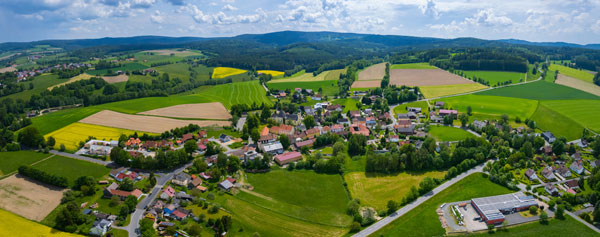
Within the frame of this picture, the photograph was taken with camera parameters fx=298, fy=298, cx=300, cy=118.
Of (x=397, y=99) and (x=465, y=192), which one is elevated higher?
(x=397, y=99)

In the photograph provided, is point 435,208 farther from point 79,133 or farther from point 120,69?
point 120,69

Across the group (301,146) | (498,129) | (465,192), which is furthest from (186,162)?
(498,129)

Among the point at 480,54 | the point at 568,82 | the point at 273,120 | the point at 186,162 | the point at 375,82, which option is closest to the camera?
the point at 186,162

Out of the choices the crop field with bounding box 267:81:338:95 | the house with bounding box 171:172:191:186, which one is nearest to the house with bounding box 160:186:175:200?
the house with bounding box 171:172:191:186

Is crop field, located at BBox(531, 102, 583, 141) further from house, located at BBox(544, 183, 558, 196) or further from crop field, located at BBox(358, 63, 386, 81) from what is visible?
crop field, located at BBox(358, 63, 386, 81)

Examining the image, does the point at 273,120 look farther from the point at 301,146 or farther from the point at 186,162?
the point at 186,162

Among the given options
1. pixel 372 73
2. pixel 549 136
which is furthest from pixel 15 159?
pixel 372 73
